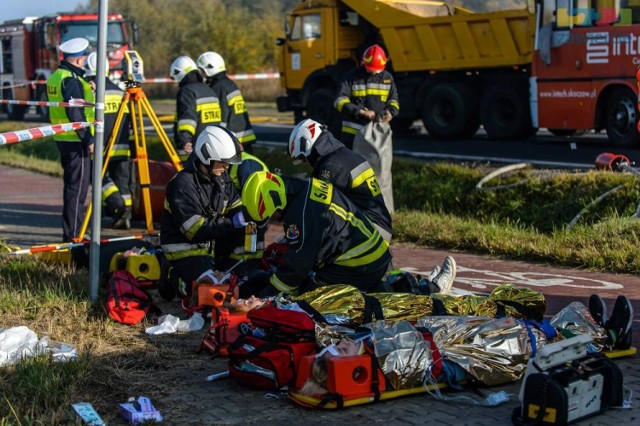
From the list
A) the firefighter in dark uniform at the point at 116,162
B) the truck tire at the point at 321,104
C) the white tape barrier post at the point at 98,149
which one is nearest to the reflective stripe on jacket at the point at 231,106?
the firefighter in dark uniform at the point at 116,162

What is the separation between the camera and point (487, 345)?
5.74 metres

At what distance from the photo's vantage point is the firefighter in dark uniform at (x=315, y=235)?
6.58 meters

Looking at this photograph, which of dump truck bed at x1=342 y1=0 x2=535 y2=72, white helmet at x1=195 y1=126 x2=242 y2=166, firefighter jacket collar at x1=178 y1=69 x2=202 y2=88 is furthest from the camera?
dump truck bed at x1=342 y1=0 x2=535 y2=72

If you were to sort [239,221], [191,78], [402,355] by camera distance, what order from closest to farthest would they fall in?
[402,355], [239,221], [191,78]

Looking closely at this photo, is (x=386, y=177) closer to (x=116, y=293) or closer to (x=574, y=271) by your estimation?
(x=574, y=271)

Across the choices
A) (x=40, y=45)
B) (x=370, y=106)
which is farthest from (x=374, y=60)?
(x=40, y=45)

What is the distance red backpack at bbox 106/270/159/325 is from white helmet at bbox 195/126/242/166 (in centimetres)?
104

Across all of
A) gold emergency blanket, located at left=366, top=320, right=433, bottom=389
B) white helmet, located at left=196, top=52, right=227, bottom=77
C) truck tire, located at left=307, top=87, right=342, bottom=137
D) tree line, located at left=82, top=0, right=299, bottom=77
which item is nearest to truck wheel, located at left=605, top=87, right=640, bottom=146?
truck tire, located at left=307, top=87, right=342, bottom=137

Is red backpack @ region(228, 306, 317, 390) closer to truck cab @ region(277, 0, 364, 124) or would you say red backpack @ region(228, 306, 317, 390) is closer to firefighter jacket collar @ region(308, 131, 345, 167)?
firefighter jacket collar @ region(308, 131, 345, 167)

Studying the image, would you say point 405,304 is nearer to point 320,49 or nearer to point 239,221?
point 239,221

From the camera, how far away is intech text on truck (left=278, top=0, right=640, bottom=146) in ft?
50.8

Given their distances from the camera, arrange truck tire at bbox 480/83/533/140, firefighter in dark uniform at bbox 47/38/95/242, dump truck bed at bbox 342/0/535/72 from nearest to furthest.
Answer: firefighter in dark uniform at bbox 47/38/95/242 → truck tire at bbox 480/83/533/140 → dump truck bed at bbox 342/0/535/72

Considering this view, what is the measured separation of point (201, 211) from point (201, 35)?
45.2m

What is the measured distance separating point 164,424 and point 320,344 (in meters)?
0.96
